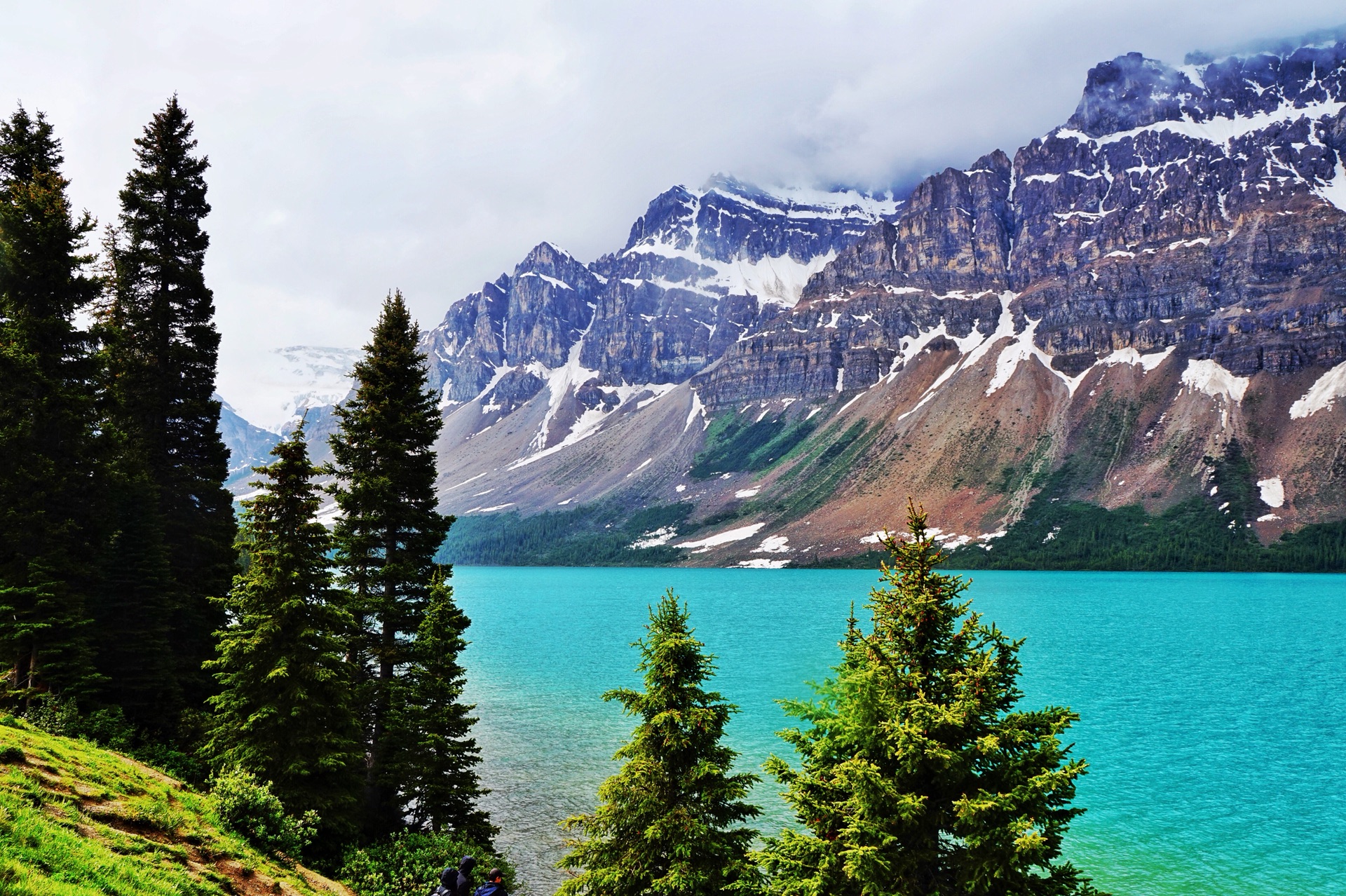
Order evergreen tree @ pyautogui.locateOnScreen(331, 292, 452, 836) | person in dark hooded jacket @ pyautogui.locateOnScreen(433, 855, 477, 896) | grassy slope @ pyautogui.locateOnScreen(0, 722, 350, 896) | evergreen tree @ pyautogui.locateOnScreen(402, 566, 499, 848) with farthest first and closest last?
evergreen tree @ pyautogui.locateOnScreen(331, 292, 452, 836) < evergreen tree @ pyautogui.locateOnScreen(402, 566, 499, 848) < person in dark hooded jacket @ pyautogui.locateOnScreen(433, 855, 477, 896) < grassy slope @ pyautogui.locateOnScreen(0, 722, 350, 896)

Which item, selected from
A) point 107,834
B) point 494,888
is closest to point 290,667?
point 107,834

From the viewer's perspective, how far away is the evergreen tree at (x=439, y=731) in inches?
934

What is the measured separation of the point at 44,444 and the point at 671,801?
25628 mm

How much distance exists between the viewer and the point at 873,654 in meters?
14.2

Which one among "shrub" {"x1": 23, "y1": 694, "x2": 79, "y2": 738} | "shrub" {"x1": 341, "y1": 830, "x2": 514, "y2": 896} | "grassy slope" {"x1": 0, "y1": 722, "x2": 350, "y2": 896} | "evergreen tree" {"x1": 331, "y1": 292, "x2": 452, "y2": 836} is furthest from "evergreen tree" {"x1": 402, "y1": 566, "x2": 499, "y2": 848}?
"shrub" {"x1": 23, "y1": 694, "x2": 79, "y2": 738}

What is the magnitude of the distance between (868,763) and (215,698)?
19.8m

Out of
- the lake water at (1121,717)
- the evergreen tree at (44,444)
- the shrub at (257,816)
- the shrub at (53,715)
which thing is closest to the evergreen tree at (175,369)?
the evergreen tree at (44,444)

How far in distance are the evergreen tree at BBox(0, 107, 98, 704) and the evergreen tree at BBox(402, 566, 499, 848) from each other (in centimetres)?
1114

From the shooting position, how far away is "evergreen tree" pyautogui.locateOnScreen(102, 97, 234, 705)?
107ft

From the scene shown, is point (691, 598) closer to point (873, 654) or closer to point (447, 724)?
point (447, 724)

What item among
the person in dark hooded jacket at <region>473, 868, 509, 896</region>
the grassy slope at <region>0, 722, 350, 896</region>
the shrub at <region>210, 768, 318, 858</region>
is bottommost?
the shrub at <region>210, 768, 318, 858</region>

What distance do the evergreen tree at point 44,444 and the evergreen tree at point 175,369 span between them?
4115 mm

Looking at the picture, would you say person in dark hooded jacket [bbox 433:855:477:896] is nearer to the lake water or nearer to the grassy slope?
the grassy slope

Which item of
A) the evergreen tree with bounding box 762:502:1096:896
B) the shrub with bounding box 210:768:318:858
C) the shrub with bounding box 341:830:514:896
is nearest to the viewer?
the evergreen tree with bounding box 762:502:1096:896
